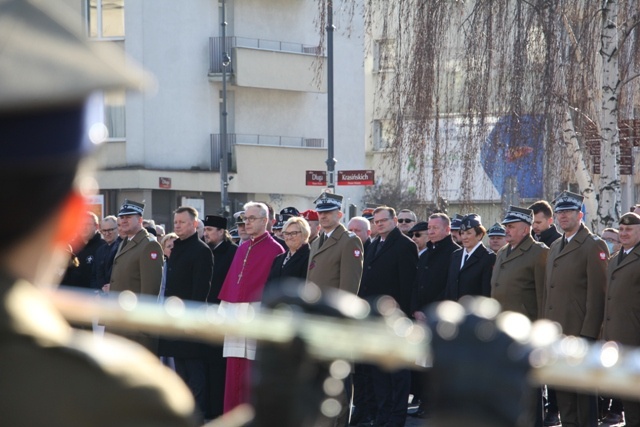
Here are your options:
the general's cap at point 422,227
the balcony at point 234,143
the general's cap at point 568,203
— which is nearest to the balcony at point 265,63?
the balcony at point 234,143

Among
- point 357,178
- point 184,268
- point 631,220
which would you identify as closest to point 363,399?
point 184,268

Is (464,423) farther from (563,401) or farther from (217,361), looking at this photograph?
(217,361)

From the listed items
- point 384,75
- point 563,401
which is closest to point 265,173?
point 384,75

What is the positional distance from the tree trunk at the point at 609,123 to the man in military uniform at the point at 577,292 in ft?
19.4

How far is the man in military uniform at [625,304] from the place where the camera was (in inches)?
393

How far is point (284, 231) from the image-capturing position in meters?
11.7

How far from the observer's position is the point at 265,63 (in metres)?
34.8

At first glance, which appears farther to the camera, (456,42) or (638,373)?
(456,42)

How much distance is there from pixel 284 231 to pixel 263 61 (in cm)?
2349

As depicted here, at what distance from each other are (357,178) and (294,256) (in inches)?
412

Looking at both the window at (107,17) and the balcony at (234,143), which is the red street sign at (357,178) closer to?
the balcony at (234,143)

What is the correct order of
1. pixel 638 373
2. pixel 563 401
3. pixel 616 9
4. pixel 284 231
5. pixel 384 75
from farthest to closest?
pixel 384 75 → pixel 616 9 → pixel 284 231 → pixel 563 401 → pixel 638 373

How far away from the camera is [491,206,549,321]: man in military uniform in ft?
35.1

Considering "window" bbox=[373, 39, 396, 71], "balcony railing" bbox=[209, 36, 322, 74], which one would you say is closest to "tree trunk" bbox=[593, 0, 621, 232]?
"window" bbox=[373, 39, 396, 71]
